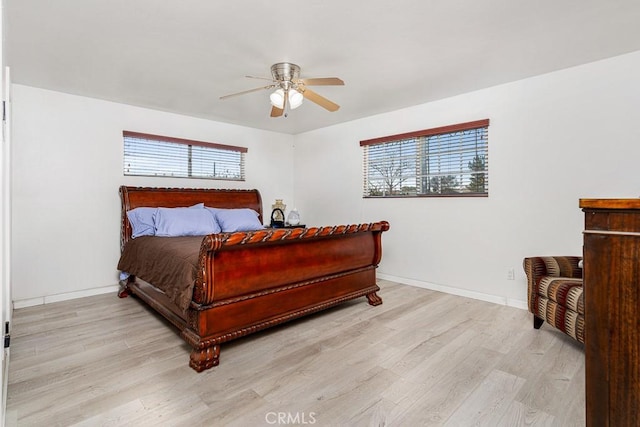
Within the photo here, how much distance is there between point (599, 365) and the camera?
0.91 metres

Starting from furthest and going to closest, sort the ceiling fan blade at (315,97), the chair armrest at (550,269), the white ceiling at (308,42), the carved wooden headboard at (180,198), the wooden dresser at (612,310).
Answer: the carved wooden headboard at (180,198)
the ceiling fan blade at (315,97)
the chair armrest at (550,269)
the white ceiling at (308,42)
the wooden dresser at (612,310)

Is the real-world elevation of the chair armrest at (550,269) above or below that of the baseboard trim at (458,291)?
above

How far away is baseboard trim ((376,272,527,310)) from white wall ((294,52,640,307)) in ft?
0.04

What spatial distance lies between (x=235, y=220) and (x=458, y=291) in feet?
9.47

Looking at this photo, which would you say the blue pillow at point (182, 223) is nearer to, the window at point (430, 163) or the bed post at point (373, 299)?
the bed post at point (373, 299)

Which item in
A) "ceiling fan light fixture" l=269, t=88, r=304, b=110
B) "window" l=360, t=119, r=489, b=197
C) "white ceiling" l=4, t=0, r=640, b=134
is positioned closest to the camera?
"white ceiling" l=4, t=0, r=640, b=134

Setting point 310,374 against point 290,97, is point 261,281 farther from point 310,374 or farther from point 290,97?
point 290,97

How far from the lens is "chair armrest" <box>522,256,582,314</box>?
8.84 ft

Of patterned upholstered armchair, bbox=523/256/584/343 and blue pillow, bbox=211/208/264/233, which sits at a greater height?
blue pillow, bbox=211/208/264/233

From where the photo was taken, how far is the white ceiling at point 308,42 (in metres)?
2.09

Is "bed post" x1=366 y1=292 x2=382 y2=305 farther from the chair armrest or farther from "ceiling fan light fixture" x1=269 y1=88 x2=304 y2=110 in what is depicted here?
"ceiling fan light fixture" x1=269 y1=88 x2=304 y2=110

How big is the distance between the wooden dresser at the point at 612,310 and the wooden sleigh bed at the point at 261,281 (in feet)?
6.06

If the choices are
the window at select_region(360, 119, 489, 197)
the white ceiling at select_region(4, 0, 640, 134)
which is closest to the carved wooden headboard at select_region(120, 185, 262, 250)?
the white ceiling at select_region(4, 0, 640, 134)

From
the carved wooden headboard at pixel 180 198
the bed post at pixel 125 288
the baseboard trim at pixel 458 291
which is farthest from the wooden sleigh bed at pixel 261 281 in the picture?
the baseboard trim at pixel 458 291
